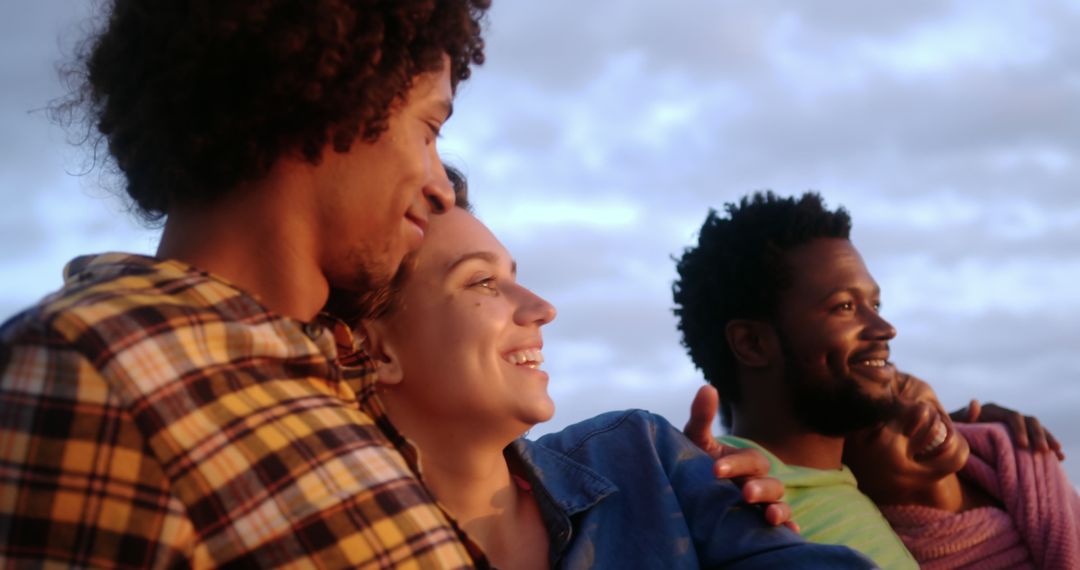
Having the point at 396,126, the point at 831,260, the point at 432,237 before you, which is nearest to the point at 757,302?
the point at 831,260

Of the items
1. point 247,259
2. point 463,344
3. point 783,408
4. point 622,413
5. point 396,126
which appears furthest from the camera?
point 783,408

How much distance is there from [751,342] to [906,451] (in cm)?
71

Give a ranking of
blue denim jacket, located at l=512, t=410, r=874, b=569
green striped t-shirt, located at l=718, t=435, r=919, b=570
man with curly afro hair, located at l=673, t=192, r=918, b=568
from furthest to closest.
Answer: man with curly afro hair, located at l=673, t=192, r=918, b=568 < green striped t-shirt, located at l=718, t=435, r=919, b=570 < blue denim jacket, located at l=512, t=410, r=874, b=569

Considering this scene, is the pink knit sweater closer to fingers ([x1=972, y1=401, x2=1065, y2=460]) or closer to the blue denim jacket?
fingers ([x1=972, y1=401, x2=1065, y2=460])

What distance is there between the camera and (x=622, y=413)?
3260 mm

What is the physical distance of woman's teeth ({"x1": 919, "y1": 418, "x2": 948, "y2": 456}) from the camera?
13.1ft

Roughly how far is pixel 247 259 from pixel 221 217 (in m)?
0.11

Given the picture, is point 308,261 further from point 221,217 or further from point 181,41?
point 181,41

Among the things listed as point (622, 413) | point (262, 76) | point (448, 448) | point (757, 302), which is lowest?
point (448, 448)

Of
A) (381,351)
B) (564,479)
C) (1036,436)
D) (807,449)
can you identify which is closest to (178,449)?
(381,351)

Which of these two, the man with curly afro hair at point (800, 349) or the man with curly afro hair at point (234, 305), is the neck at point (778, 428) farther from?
the man with curly afro hair at point (234, 305)

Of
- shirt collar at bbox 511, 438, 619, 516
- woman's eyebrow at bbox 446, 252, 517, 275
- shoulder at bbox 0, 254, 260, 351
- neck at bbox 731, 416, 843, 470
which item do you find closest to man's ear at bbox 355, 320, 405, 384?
woman's eyebrow at bbox 446, 252, 517, 275

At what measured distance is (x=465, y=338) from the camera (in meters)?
2.92

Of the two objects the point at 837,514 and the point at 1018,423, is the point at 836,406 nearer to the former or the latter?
the point at 837,514
